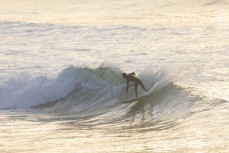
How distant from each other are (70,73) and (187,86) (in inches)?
271

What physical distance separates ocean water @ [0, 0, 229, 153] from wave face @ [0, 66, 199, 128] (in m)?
0.04

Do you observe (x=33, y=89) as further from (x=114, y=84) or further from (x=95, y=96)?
(x=114, y=84)

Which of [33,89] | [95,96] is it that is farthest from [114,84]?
[33,89]

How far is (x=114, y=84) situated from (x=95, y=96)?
84cm

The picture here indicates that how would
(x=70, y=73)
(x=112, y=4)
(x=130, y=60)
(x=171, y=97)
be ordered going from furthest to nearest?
(x=112, y=4) → (x=130, y=60) → (x=70, y=73) → (x=171, y=97)

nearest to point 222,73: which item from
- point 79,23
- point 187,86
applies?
point 187,86

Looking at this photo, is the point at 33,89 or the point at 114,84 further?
the point at 33,89

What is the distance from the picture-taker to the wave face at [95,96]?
1633 centimetres

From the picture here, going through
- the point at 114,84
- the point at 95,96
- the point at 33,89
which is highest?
the point at 114,84

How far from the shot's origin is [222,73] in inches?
779

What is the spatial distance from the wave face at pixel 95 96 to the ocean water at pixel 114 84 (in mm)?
37

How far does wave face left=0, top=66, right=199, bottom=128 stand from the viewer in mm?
16328

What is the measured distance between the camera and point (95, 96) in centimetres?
2044

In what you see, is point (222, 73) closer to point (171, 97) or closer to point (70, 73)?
point (171, 97)
